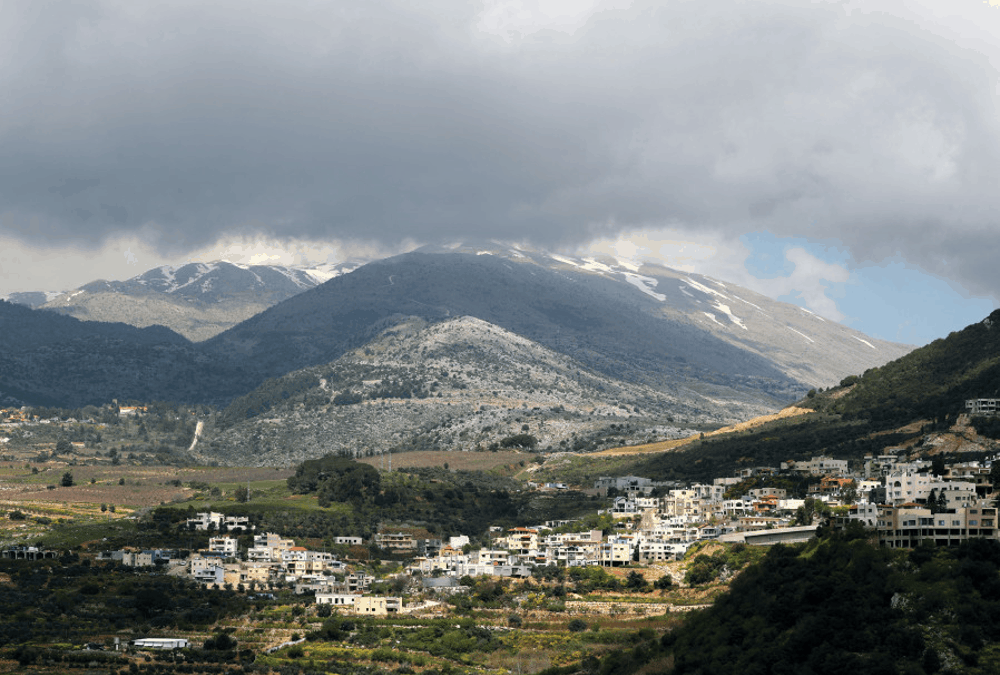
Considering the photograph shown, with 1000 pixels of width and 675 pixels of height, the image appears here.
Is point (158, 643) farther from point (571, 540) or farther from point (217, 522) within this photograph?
point (217, 522)

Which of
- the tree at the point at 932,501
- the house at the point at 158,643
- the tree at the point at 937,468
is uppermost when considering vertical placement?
the tree at the point at 937,468

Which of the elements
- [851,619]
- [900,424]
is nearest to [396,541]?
[900,424]

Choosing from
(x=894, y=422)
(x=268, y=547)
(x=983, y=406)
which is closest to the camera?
(x=268, y=547)

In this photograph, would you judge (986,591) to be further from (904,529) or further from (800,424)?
(800,424)

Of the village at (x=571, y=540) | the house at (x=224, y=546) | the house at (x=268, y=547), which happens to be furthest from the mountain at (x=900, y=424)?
the house at (x=224, y=546)

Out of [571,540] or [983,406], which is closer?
[571,540]

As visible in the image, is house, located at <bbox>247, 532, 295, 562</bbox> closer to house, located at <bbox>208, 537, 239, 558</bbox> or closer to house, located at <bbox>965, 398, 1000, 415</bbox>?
house, located at <bbox>208, 537, 239, 558</bbox>

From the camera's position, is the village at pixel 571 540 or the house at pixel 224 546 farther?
the house at pixel 224 546

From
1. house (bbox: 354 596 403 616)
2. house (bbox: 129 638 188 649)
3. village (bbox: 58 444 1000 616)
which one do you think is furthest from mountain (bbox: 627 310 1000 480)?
house (bbox: 129 638 188 649)

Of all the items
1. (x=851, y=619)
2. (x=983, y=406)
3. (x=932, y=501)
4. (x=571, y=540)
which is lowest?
(x=851, y=619)

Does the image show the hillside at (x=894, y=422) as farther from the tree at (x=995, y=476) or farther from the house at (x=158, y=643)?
the house at (x=158, y=643)

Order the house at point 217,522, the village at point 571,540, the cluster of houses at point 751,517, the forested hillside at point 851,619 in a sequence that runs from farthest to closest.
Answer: the house at point 217,522 < the village at point 571,540 < the cluster of houses at point 751,517 < the forested hillside at point 851,619

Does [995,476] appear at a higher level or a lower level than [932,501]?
higher
